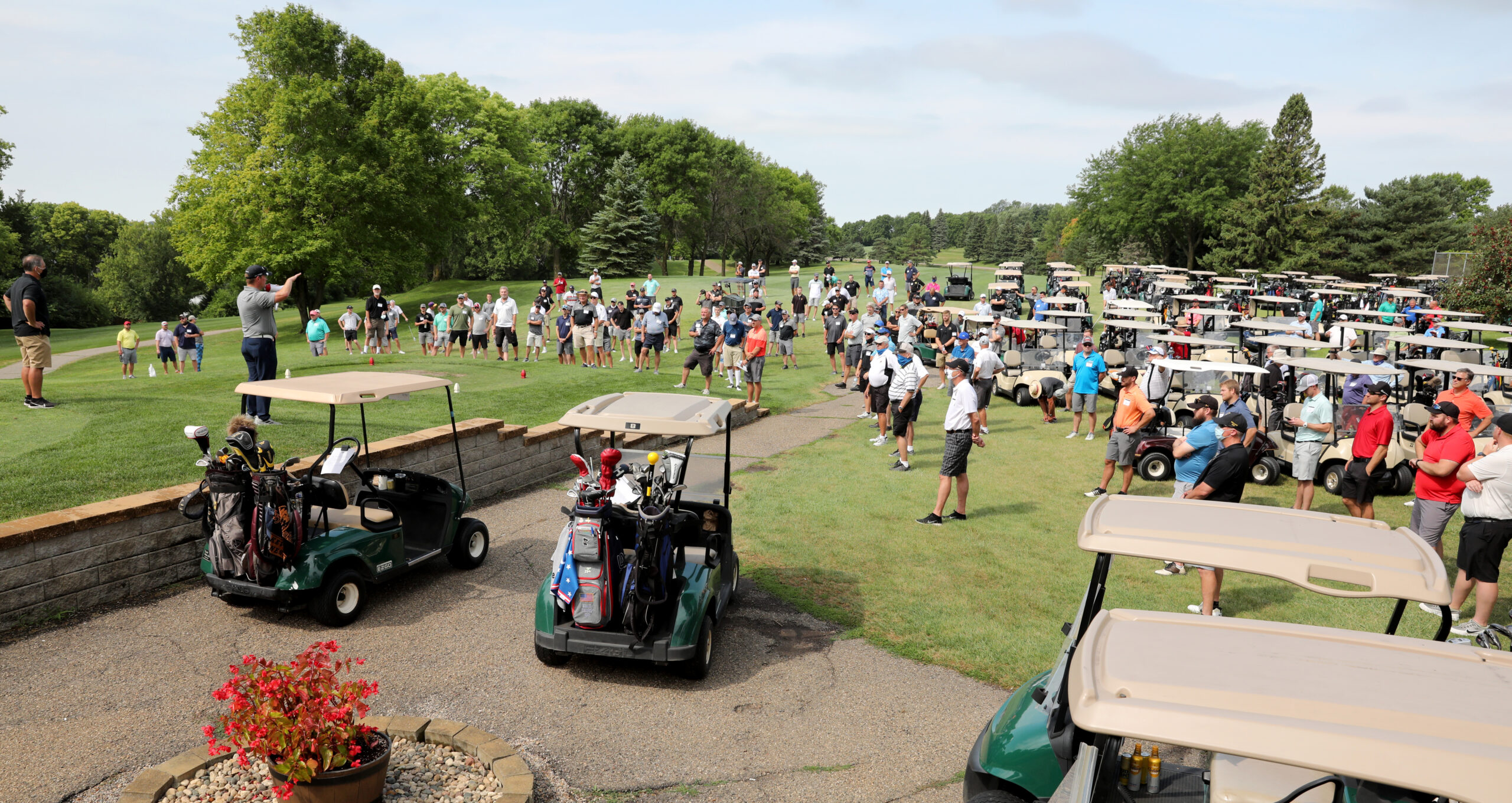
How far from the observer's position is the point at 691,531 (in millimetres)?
7496

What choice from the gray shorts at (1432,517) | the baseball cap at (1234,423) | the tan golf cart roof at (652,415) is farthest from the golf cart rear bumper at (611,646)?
the gray shorts at (1432,517)

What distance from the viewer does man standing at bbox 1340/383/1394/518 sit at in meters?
9.59

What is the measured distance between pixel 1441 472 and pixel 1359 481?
2.15 meters

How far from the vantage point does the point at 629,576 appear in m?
6.24

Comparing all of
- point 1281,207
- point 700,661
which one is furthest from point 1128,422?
point 1281,207

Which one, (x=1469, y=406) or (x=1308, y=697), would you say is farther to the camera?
(x=1469, y=406)

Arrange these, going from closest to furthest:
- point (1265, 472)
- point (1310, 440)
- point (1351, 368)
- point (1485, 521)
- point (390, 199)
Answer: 1. point (1485, 521)
2. point (1310, 440)
3. point (1351, 368)
4. point (1265, 472)
5. point (390, 199)

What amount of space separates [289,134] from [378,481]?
33274 mm

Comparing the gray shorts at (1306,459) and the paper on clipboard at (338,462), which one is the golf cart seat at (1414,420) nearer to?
the gray shorts at (1306,459)

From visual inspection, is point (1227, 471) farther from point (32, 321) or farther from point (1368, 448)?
point (32, 321)

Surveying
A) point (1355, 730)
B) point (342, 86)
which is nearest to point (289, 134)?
point (342, 86)

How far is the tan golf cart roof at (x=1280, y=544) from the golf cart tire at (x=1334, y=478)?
9931 millimetres

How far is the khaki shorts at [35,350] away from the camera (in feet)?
34.1

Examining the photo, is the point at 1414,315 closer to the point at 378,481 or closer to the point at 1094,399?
the point at 1094,399
